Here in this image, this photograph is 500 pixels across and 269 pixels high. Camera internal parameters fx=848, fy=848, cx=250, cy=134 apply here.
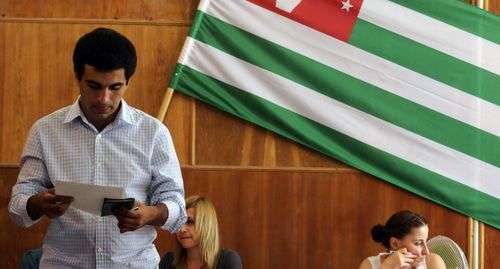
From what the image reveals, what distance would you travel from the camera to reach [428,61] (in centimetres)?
513

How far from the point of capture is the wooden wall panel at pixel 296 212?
16.3 feet

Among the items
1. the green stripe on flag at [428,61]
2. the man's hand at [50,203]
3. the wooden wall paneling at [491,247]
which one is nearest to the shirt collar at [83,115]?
the man's hand at [50,203]

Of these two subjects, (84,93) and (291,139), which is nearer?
(84,93)

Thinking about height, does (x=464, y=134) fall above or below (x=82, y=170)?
above

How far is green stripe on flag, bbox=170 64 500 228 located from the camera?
4.98m

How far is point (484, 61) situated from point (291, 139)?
127cm

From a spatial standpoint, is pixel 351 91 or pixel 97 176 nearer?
pixel 97 176

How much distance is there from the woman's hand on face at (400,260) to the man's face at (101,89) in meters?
1.98

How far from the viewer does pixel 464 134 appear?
5117 mm

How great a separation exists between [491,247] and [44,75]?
2.85 m

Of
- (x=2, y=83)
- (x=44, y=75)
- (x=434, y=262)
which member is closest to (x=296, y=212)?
(x=434, y=262)

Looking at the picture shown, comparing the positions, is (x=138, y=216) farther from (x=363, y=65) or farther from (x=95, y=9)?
(x=363, y=65)

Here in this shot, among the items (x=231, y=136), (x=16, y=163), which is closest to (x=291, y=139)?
(x=231, y=136)

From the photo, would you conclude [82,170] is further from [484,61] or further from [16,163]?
[484,61]
